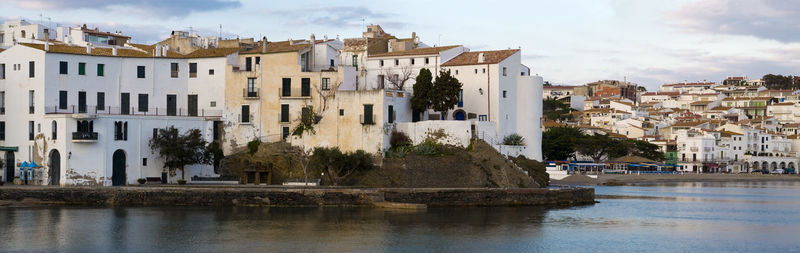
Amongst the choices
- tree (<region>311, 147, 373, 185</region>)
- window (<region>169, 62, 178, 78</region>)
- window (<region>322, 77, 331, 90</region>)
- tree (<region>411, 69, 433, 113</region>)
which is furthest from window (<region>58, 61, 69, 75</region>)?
tree (<region>411, 69, 433, 113</region>)

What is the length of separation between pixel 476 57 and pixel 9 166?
26.8m

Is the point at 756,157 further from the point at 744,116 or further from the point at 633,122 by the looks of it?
the point at 744,116

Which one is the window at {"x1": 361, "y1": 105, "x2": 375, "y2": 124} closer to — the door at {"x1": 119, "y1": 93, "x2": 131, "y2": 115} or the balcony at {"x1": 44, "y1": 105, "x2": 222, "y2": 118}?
the balcony at {"x1": 44, "y1": 105, "x2": 222, "y2": 118}

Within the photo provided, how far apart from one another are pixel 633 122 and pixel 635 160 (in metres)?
24.7

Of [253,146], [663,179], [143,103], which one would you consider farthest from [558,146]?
[143,103]

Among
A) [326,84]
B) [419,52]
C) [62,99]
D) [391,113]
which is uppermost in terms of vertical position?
[419,52]

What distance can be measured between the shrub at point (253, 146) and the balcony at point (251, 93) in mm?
2531

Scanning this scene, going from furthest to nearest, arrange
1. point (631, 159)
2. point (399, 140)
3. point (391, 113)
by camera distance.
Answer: point (631, 159)
point (391, 113)
point (399, 140)

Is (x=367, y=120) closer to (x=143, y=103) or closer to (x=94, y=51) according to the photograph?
(x=143, y=103)

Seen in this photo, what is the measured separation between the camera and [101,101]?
52.0m

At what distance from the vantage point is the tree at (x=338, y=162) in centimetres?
4978

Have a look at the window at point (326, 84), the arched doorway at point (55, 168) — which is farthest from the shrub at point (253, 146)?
the arched doorway at point (55, 168)

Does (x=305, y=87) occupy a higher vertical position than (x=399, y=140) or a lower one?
higher

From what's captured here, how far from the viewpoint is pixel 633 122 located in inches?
4395
